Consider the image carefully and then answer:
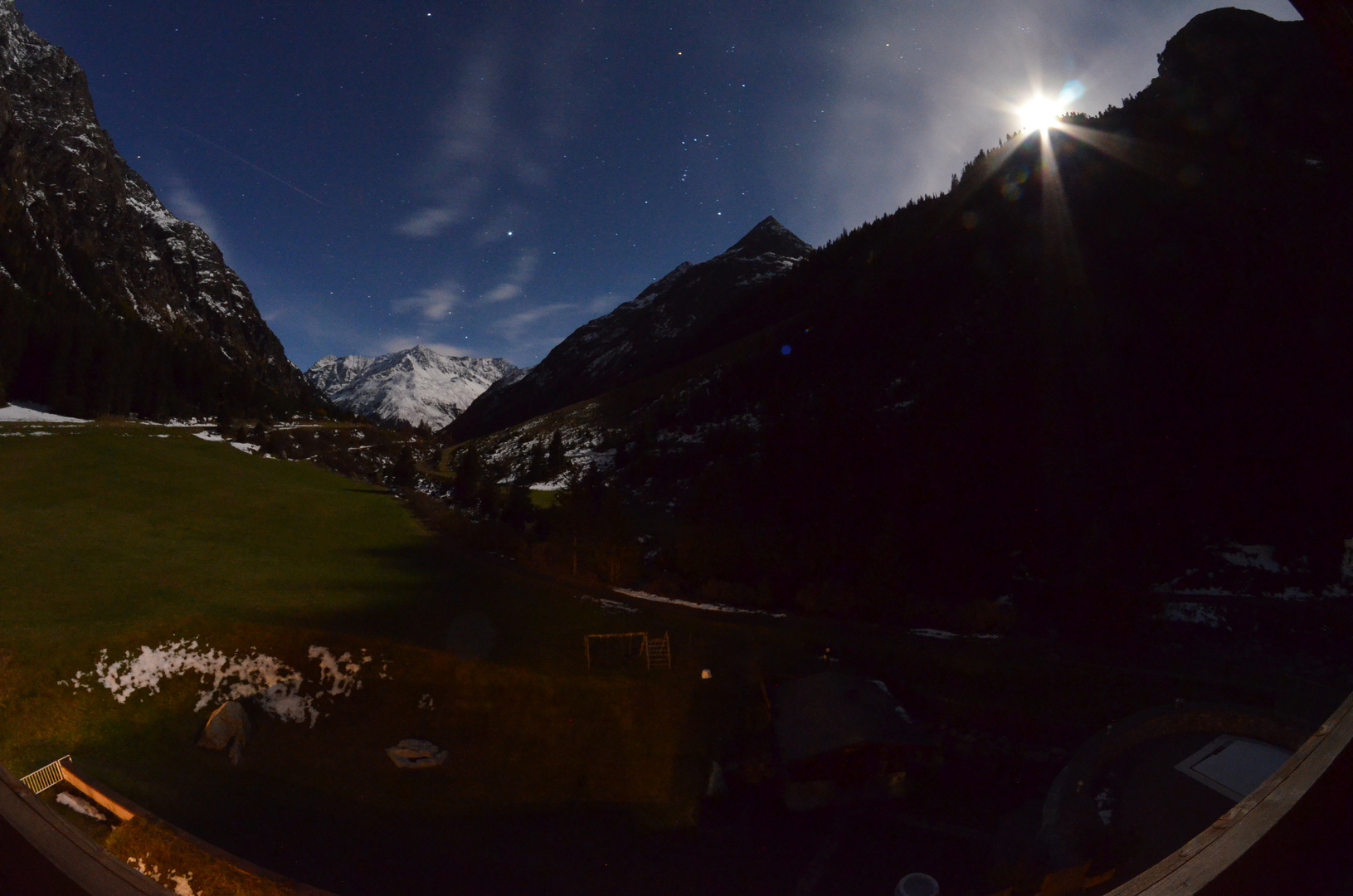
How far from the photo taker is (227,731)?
1827 centimetres

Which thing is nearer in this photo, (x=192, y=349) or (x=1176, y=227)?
(x=1176, y=227)

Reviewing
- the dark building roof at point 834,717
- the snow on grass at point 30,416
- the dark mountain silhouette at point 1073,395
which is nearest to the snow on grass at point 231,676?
the dark mountain silhouette at point 1073,395

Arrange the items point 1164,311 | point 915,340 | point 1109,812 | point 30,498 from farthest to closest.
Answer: point 915,340, point 1164,311, point 30,498, point 1109,812

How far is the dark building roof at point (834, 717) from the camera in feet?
69.0

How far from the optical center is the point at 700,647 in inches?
1041

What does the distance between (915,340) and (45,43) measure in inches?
11542

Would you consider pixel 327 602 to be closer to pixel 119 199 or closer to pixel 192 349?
pixel 192 349

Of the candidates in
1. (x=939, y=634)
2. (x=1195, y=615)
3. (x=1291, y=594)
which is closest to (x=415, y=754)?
(x=939, y=634)

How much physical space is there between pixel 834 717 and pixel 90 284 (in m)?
197

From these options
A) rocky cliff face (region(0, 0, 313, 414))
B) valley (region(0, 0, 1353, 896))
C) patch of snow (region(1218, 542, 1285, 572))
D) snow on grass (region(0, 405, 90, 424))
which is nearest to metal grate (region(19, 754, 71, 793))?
valley (region(0, 0, 1353, 896))

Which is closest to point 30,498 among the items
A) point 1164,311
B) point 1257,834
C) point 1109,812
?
point 1257,834

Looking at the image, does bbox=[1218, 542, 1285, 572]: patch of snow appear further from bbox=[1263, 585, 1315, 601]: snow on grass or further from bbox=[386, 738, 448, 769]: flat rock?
bbox=[386, 738, 448, 769]: flat rock

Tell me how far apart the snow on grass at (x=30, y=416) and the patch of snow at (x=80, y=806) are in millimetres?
60285

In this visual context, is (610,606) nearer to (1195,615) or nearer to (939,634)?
(939,634)
